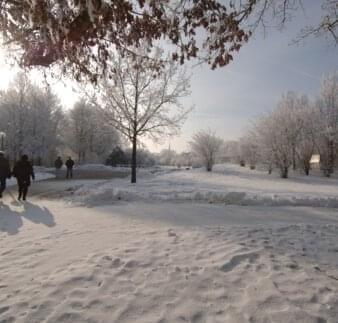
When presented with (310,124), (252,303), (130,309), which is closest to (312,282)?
(252,303)

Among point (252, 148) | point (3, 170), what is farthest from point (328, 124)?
point (3, 170)

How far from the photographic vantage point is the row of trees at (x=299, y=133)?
3250cm

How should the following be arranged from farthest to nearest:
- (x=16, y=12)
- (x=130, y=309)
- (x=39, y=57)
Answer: (x=39, y=57) → (x=16, y=12) → (x=130, y=309)

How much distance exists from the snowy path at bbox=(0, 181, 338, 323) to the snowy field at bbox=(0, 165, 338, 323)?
0.01 m

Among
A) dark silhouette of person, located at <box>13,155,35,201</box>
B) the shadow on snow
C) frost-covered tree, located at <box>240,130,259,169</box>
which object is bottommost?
the shadow on snow

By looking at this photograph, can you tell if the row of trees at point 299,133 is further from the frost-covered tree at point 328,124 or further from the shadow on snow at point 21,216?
the shadow on snow at point 21,216

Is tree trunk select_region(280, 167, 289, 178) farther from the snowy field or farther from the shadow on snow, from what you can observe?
the shadow on snow

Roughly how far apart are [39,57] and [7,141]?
49.1 meters

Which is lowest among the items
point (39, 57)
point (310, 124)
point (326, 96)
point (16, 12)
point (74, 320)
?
point (74, 320)

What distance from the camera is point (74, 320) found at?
324 centimetres

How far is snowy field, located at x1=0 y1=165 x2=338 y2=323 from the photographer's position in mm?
3418

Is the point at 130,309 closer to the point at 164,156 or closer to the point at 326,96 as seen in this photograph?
the point at 326,96

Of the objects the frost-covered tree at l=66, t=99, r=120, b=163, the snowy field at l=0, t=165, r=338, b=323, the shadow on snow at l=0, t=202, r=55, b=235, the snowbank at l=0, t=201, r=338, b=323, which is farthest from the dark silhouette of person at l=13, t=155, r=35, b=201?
the frost-covered tree at l=66, t=99, r=120, b=163

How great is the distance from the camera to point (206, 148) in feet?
137
